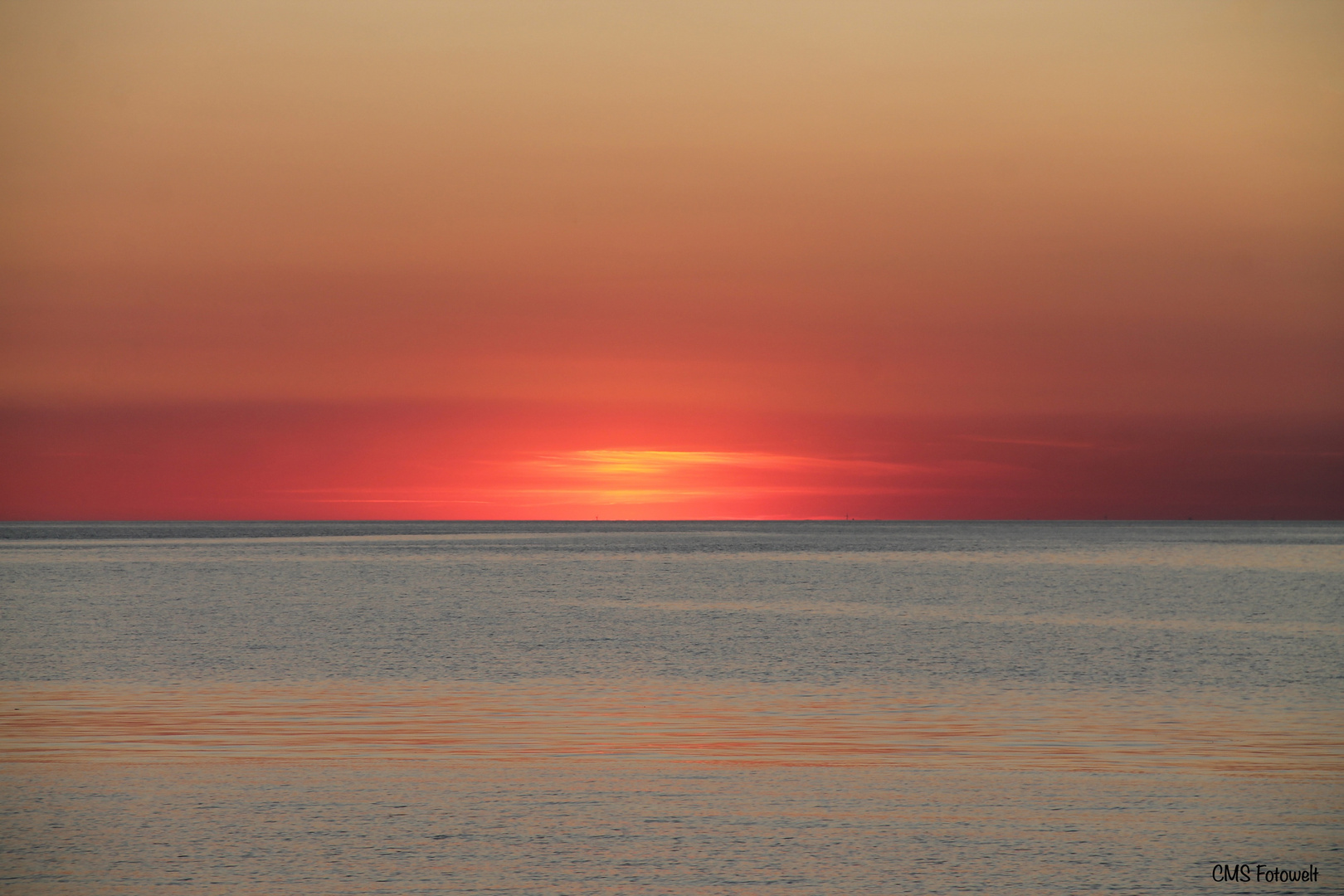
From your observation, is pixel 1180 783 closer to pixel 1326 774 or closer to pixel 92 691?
pixel 1326 774

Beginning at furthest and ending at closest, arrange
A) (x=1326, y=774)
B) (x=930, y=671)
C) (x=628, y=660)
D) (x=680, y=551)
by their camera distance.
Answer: (x=680, y=551), (x=628, y=660), (x=930, y=671), (x=1326, y=774)

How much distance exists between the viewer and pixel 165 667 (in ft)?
122

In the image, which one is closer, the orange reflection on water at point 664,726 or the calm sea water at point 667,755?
the calm sea water at point 667,755

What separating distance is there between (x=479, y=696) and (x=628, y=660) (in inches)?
352

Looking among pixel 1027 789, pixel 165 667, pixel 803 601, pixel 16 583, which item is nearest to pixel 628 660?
pixel 165 667

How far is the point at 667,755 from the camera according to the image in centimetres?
2238

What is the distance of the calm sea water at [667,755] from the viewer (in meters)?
15.9

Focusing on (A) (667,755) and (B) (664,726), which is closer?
(A) (667,755)

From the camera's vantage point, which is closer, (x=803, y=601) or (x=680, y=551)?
(x=803, y=601)

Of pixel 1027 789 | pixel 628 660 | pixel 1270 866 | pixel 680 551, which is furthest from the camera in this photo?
pixel 680 551

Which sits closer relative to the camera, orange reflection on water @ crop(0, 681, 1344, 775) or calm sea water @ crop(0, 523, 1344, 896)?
calm sea water @ crop(0, 523, 1344, 896)

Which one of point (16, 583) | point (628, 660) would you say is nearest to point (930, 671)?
point (628, 660)

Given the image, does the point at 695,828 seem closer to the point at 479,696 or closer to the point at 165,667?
the point at 479,696

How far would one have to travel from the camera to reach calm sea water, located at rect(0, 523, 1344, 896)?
15.9 m
